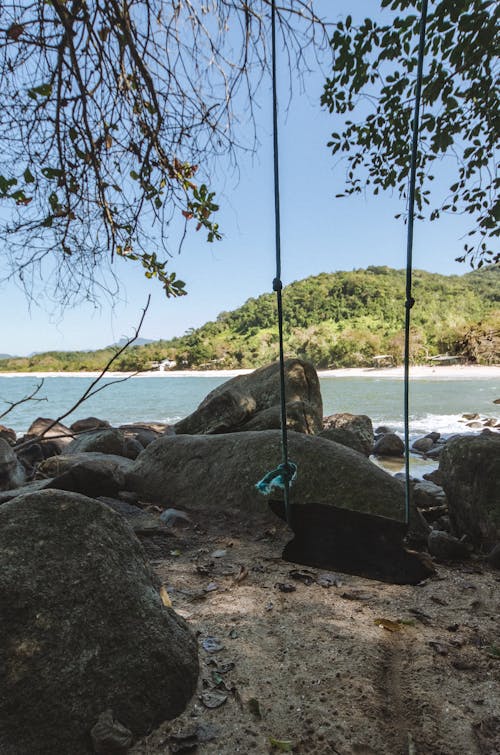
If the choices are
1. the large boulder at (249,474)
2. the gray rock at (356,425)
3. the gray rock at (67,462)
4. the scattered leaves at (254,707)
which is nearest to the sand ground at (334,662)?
the scattered leaves at (254,707)

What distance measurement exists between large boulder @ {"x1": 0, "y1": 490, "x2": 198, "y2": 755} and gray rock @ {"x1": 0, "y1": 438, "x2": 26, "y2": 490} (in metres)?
3.81

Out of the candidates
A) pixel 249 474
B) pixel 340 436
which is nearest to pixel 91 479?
pixel 249 474

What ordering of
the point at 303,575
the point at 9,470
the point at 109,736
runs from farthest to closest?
the point at 9,470, the point at 303,575, the point at 109,736

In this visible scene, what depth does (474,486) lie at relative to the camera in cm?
309

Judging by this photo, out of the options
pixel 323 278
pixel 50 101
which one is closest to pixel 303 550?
pixel 50 101

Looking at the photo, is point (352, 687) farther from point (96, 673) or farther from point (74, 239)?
point (74, 239)

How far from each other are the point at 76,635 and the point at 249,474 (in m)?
2.38

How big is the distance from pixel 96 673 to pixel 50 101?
2.91 m

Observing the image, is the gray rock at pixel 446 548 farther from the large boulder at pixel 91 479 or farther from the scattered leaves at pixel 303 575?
the large boulder at pixel 91 479

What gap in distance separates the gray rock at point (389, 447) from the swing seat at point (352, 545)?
21.5 ft

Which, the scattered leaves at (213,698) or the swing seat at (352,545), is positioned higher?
the swing seat at (352,545)

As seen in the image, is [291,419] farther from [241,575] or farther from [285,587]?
[285,587]

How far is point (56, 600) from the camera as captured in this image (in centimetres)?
129

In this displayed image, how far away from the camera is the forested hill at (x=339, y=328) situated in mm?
45906
